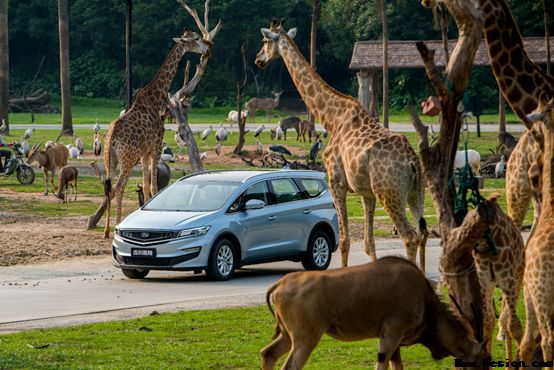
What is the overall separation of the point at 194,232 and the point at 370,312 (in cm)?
1058

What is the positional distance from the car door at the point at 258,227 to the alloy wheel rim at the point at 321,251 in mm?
914

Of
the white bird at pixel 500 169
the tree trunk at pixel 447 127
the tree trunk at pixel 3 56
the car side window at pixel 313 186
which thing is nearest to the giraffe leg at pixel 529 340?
the tree trunk at pixel 447 127

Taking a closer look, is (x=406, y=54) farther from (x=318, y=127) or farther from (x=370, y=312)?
(x=370, y=312)

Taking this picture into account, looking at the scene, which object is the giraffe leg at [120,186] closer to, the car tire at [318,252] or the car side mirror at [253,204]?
the car tire at [318,252]

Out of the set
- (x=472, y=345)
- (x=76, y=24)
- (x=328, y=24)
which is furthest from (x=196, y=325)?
(x=76, y=24)

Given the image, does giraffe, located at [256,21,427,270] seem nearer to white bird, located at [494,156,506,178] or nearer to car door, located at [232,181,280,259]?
car door, located at [232,181,280,259]

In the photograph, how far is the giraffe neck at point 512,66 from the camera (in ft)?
42.4

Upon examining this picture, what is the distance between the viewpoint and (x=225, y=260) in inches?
835

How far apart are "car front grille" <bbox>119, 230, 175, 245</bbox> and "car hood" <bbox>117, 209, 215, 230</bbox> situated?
86 mm

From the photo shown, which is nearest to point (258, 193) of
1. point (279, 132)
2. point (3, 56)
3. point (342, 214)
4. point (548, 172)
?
point (342, 214)

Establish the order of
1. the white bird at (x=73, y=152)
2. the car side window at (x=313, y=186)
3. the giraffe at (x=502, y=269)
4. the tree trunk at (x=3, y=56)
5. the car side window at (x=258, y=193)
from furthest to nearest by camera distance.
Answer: the tree trunk at (x=3, y=56) → the white bird at (x=73, y=152) → the car side window at (x=313, y=186) → the car side window at (x=258, y=193) → the giraffe at (x=502, y=269)

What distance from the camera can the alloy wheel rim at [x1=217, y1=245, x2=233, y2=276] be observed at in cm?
2109

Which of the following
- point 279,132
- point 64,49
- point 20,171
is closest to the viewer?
point 20,171

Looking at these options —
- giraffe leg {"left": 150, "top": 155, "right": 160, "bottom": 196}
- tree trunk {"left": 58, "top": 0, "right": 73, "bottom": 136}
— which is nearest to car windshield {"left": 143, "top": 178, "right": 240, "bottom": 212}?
giraffe leg {"left": 150, "top": 155, "right": 160, "bottom": 196}
